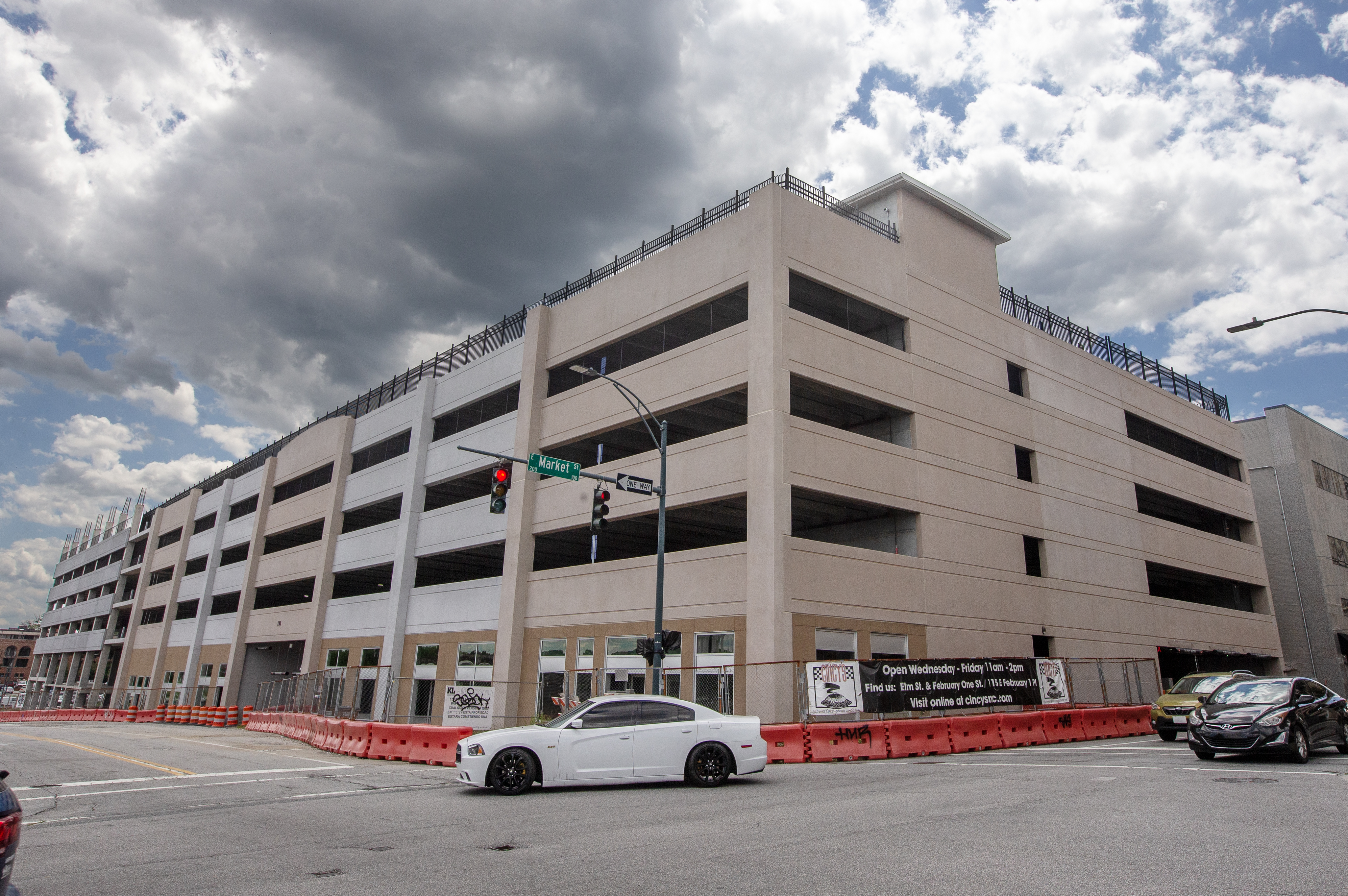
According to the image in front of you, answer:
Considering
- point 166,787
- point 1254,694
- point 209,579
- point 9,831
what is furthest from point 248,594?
point 9,831

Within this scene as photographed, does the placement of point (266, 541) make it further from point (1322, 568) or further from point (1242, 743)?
point (1322, 568)

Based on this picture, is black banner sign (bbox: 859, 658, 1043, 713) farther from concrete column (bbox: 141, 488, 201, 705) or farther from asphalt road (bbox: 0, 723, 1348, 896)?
concrete column (bbox: 141, 488, 201, 705)

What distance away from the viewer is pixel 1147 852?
7148 millimetres

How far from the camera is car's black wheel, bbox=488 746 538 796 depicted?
39.7ft

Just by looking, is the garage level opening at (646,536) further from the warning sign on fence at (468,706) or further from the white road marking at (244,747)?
the white road marking at (244,747)

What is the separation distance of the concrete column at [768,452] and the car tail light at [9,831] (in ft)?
65.9

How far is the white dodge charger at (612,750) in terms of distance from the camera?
480 inches

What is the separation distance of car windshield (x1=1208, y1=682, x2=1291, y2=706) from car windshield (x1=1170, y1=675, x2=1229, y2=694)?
527cm

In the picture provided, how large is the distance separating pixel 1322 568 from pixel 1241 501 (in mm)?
8235

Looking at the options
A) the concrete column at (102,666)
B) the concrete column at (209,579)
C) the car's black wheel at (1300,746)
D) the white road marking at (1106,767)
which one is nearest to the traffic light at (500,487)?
the white road marking at (1106,767)

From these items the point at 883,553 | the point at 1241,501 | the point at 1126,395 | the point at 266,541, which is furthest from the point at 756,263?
the point at 266,541

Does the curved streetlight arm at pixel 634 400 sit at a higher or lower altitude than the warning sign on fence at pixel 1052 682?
higher

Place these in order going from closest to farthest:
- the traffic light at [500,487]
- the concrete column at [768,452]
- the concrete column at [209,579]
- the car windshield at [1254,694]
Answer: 1. the car windshield at [1254,694]
2. the traffic light at [500,487]
3. the concrete column at [768,452]
4. the concrete column at [209,579]

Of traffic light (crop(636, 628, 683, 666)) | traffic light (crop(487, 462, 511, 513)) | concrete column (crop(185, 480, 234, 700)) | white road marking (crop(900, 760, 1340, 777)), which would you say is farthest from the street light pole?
concrete column (crop(185, 480, 234, 700))
